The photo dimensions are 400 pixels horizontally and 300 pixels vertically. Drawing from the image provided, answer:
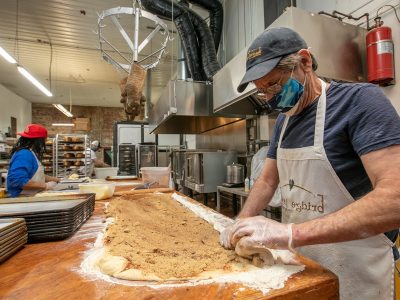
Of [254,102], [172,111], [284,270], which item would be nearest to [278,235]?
[284,270]

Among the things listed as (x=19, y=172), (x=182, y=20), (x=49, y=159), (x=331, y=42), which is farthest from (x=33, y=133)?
(x=49, y=159)

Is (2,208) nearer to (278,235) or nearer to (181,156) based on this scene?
(278,235)

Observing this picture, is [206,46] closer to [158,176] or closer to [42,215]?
[158,176]

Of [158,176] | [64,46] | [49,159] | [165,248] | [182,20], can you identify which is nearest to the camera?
[165,248]

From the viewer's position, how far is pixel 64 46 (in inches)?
231

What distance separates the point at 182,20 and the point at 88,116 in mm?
9889

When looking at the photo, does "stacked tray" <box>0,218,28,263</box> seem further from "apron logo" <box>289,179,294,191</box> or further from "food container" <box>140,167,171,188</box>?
"food container" <box>140,167,171,188</box>

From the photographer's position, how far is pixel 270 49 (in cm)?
97

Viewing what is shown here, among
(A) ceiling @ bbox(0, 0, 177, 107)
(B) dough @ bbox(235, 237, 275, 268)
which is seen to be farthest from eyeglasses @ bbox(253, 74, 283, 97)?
(A) ceiling @ bbox(0, 0, 177, 107)

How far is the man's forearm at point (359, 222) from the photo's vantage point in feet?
2.33

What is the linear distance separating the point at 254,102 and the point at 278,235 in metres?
2.30

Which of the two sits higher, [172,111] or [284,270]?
[172,111]

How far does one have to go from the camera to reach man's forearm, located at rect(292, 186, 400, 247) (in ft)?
2.33

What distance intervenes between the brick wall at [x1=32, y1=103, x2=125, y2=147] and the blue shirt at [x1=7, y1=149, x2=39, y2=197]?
8936 millimetres
